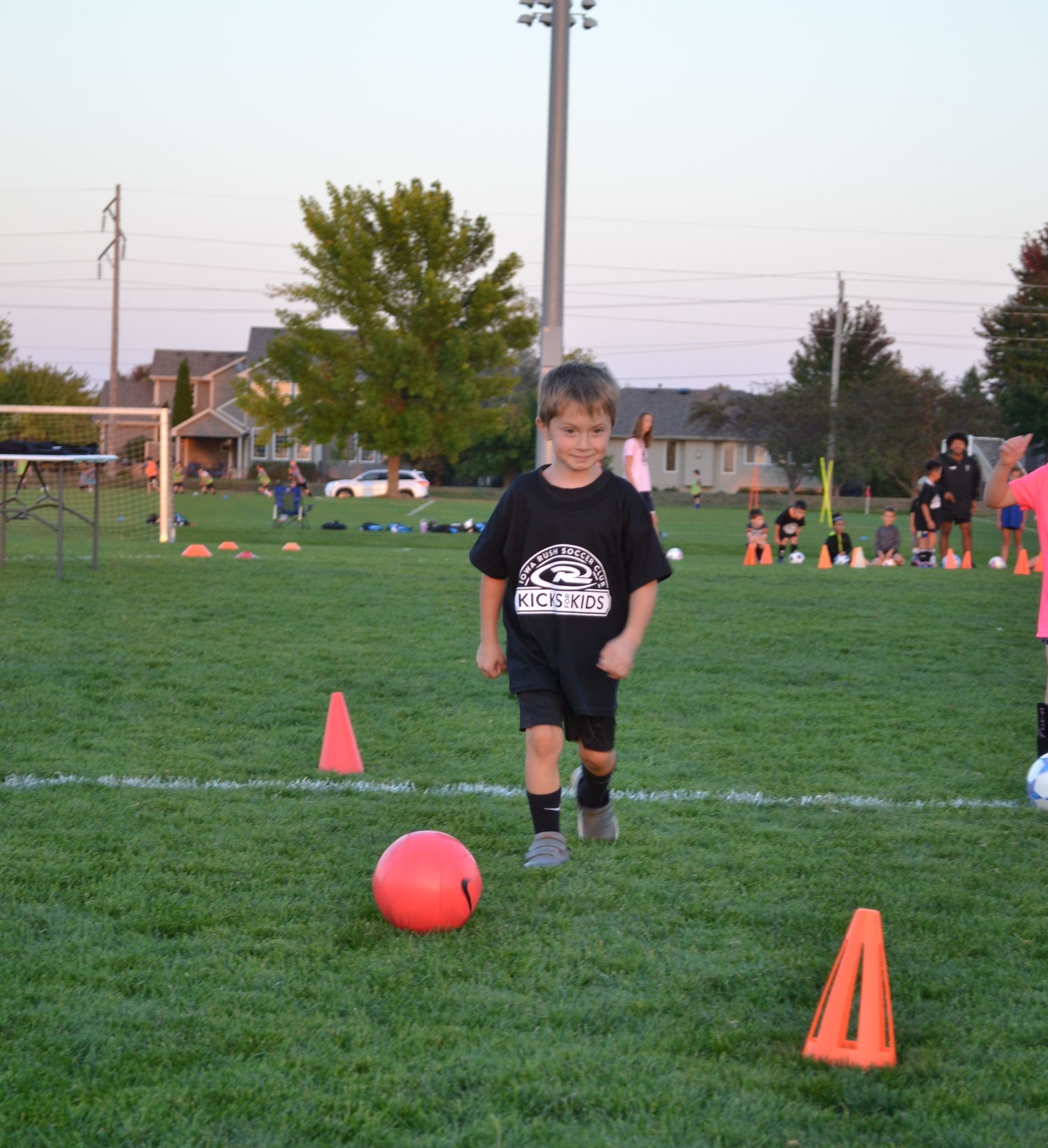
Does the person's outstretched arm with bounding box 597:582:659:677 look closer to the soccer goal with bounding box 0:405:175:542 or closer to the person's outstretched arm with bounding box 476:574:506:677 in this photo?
the person's outstretched arm with bounding box 476:574:506:677

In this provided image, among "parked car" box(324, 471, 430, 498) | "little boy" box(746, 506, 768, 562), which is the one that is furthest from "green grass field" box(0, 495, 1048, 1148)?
"parked car" box(324, 471, 430, 498)

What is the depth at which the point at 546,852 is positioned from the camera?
176 inches

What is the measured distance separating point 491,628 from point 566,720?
43 cm

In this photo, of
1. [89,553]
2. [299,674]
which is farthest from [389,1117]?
[89,553]

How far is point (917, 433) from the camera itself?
5294cm

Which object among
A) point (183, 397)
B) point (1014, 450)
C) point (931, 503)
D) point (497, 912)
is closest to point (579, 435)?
point (497, 912)

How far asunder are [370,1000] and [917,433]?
53.0m

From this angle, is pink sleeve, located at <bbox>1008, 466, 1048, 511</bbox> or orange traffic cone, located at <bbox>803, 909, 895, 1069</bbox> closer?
orange traffic cone, located at <bbox>803, 909, 895, 1069</bbox>

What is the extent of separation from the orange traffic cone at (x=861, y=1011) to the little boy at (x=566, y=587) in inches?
62.2

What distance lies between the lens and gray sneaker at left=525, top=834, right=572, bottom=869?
4438 mm

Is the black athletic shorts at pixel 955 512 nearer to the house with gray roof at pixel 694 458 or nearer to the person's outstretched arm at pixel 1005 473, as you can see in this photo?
the person's outstretched arm at pixel 1005 473

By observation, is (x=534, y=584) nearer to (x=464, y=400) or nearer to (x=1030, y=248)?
(x=464, y=400)

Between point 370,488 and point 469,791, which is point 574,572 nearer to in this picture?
point 469,791

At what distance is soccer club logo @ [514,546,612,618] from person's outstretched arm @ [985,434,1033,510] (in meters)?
1.97
